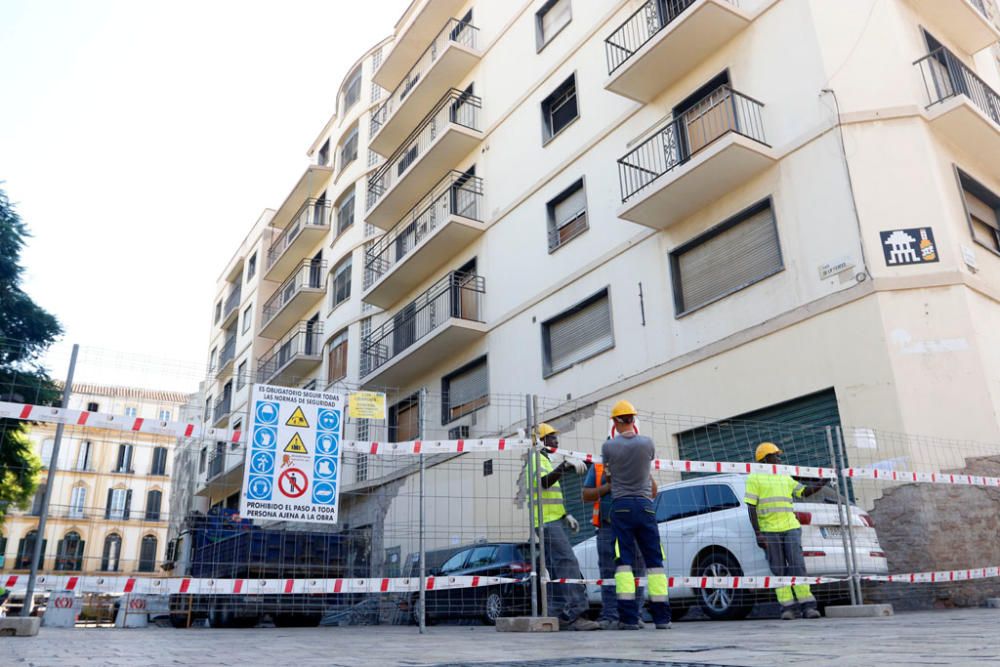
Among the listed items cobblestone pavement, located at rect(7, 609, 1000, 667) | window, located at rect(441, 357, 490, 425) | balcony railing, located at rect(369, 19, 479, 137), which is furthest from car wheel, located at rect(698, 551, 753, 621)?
balcony railing, located at rect(369, 19, 479, 137)

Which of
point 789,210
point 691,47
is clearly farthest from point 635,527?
point 691,47

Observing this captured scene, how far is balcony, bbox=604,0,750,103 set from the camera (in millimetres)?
13641

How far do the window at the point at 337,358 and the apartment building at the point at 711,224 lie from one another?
4337 mm

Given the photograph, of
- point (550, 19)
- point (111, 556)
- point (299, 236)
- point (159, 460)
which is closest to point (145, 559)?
point (111, 556)

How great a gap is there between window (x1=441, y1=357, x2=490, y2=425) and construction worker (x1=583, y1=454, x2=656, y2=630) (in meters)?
10.4

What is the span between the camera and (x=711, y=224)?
13641mm

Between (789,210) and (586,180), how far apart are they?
5.17 meters

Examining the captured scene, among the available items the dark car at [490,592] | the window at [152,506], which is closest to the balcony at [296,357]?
the dark car at [490,592]

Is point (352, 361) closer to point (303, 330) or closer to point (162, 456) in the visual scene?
point (303, 330)

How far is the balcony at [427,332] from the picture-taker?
63.1ft

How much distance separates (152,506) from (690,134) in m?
10.7

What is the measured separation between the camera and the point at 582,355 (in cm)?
1603

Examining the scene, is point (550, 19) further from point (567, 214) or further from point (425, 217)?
point (425, 217)

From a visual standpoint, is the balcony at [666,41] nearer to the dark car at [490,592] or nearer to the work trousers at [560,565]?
the dark car at [490,592]
